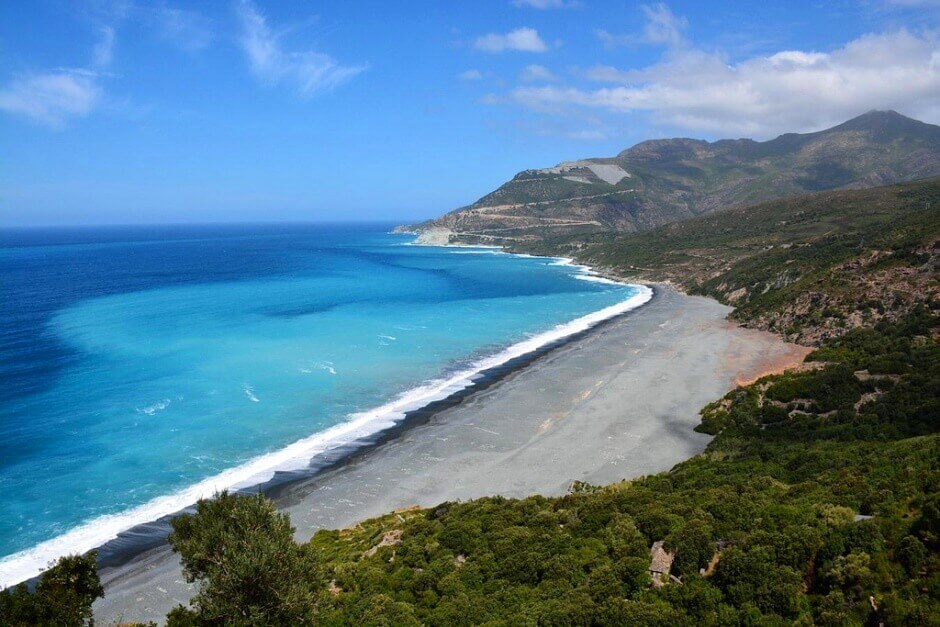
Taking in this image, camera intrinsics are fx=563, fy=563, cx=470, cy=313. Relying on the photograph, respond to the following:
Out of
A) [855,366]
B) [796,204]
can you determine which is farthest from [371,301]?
[796,204]

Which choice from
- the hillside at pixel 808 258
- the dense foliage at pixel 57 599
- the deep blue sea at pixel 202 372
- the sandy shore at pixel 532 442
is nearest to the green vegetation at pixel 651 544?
the dense foliage at pixel 57 599

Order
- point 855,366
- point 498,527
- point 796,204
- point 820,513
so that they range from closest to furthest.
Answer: point 820,513 → point 498,527 → point 855,366 → point 796,204

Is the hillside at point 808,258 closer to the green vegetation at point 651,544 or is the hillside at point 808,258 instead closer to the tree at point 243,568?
the green vegetation at point 651,544

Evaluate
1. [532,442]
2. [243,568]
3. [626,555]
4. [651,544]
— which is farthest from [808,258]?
[243,568]

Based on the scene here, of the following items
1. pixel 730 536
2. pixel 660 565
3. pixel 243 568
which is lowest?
pixel 660 565

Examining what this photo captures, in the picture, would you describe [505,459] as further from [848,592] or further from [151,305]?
[151,305]

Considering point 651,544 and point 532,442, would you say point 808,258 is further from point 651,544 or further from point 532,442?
point 651,544
